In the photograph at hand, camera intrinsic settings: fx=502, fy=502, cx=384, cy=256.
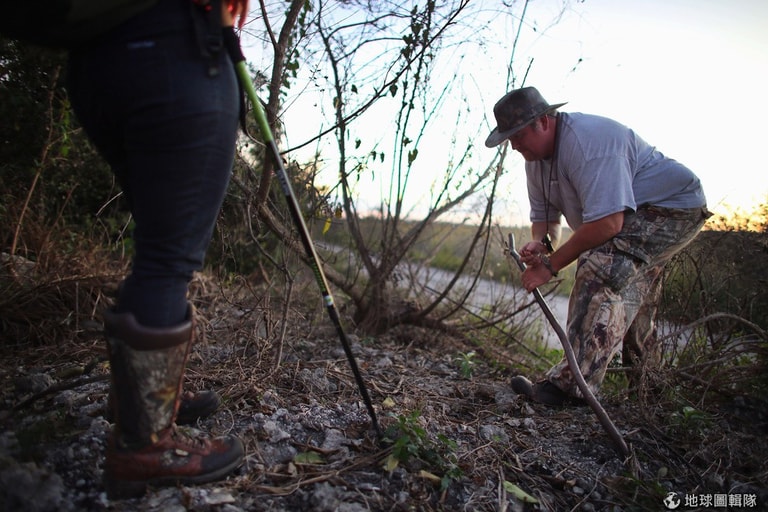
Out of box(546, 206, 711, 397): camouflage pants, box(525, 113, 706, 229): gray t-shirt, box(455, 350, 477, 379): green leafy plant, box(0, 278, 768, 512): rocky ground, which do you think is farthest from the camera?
box(455, 350, 477, 379): green leafy plant

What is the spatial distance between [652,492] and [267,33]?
3089 mm

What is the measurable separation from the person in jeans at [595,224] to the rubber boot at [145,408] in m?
2.00

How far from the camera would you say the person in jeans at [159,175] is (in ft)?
4.47

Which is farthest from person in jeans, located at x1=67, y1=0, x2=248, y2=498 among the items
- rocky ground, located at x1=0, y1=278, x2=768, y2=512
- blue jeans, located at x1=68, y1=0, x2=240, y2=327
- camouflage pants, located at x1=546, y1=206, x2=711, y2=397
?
camouflage pants, located at x1=546, y1=206, x2=711, y2=397

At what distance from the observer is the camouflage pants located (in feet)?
9.27

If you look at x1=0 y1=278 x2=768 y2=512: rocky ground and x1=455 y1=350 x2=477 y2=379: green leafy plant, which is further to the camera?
x1=455 y1=350 x2=477 y2=379: green leafy plant

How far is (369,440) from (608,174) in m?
1.82

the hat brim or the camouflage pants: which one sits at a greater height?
the hat brim

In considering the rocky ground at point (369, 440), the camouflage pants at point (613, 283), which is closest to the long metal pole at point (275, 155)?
the rocky ground at point (369, 440)

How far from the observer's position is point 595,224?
2.64m

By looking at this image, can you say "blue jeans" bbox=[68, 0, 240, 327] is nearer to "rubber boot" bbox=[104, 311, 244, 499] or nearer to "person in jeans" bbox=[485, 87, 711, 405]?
"rubber boot" bbox=[104, 311, 244, 499]
